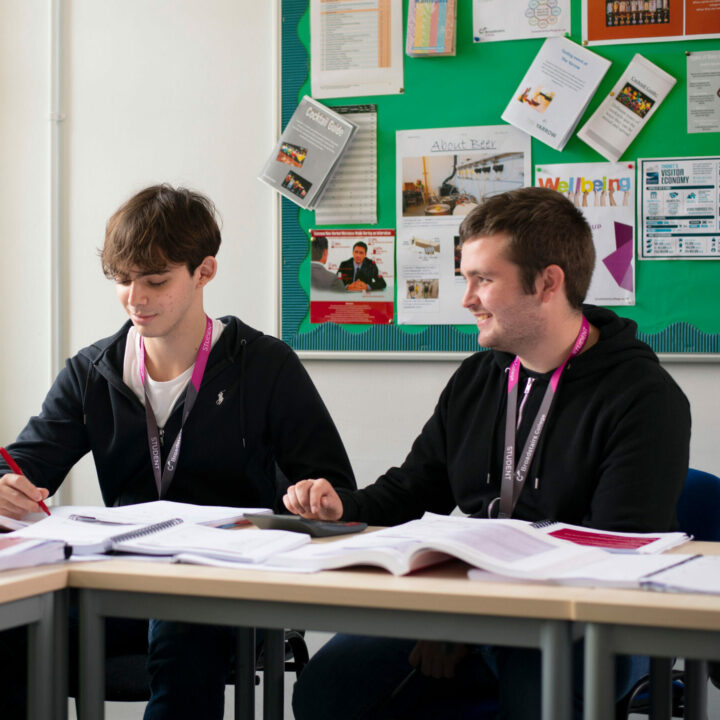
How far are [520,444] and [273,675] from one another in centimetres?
61

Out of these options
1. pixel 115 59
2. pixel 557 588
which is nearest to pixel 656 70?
pixel 115 59

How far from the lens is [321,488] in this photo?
5.13 feet

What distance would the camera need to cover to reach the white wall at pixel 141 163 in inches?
114

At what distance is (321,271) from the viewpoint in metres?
2.88

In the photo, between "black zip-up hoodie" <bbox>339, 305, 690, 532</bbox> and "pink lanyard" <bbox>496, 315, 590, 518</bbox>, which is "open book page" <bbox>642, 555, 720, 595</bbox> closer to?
"black zip-up hoodie" <bbox>339, 305, 690, 532</bbox>

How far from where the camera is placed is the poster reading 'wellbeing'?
2.73 m

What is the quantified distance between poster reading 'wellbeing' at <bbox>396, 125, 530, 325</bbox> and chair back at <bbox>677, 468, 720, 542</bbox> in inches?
42.1

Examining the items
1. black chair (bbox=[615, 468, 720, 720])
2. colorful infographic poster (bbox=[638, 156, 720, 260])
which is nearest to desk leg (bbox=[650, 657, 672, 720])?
black chair (bbox=[615, 468, 720, 720])

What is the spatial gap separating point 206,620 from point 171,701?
0.51 metres

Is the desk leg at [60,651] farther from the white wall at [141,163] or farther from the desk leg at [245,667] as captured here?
the white wall at [141,163]

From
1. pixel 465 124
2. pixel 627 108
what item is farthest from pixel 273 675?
pixel 627 108

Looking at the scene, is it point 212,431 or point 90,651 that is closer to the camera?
point 90,651

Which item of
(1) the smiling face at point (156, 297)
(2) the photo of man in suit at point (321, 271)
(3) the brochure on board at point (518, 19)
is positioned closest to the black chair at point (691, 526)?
(1) the smiling face at point (156, 297)

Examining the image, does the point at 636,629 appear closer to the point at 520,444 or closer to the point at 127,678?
the point at 520,444
